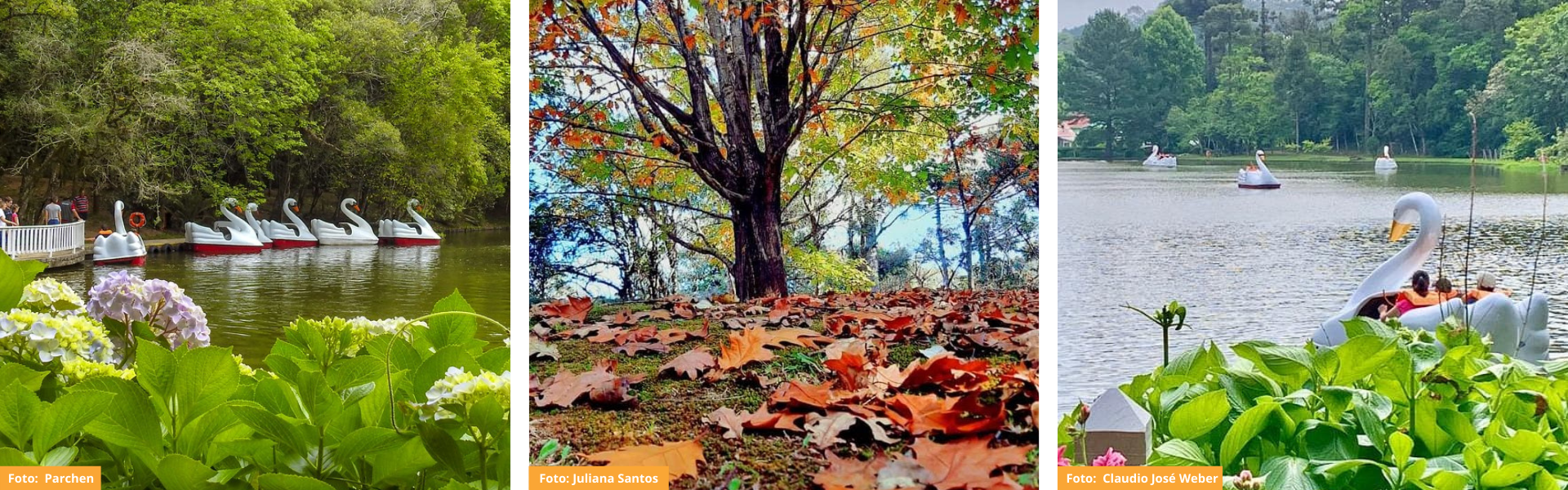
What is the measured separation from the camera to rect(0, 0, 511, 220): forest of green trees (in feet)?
8.90

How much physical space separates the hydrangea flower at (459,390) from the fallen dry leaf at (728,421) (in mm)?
326

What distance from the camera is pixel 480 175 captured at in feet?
8.89

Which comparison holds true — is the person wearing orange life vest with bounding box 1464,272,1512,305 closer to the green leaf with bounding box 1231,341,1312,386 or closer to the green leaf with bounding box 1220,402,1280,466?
the green leaf with bounding box 1231,341,1312,386

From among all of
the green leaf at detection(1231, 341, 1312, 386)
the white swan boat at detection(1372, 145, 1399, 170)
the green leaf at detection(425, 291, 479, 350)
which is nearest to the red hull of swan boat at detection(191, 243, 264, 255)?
the green leaf at detection(425, 291, 479, 350)

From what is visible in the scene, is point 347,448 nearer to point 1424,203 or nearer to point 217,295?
point 217,295

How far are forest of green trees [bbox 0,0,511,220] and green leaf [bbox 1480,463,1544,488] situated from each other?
2.09m

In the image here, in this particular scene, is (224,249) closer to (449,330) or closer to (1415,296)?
(449,330)

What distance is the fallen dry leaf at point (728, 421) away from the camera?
1.51 meters

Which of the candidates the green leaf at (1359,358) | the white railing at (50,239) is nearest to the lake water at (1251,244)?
the green leaf at (1359,358)

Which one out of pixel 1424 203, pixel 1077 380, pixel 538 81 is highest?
pixel 538 81

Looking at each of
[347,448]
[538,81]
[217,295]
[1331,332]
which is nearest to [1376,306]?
[1331,332]

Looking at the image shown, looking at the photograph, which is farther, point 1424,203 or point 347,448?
point 1424,203

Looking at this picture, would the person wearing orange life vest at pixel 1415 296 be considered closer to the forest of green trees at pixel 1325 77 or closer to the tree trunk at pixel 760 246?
the forest of green trees at pixel 1325 77

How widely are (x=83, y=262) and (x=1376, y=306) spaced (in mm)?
3190
